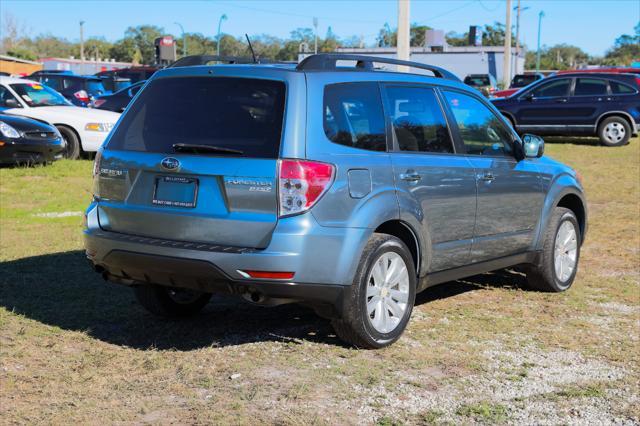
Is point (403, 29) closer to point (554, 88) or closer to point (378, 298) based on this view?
point (554, 88)

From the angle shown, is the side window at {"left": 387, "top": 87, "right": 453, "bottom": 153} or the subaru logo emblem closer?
the subaru logo emblem

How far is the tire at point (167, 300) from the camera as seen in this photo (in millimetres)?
6094

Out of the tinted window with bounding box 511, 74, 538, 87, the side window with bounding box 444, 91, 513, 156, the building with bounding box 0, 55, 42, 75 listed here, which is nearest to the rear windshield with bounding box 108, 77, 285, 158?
the side window with bounding box 444, 91, 513, 156

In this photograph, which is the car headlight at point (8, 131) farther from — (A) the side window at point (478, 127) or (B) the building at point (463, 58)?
(B) the building at point (463, 58)

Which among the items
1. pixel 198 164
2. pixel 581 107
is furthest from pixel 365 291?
pixel 581 107

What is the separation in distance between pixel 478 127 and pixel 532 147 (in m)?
0.56

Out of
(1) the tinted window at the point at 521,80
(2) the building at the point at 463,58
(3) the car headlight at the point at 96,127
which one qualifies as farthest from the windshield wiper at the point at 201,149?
(2) the building at the point at 463,58

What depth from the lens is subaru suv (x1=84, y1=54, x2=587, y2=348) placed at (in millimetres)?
4891

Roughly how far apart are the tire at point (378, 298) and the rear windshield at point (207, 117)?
93 cm

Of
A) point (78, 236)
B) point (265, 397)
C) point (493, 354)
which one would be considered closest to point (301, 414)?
point (265, 397)

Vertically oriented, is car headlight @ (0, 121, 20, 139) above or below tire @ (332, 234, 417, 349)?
above

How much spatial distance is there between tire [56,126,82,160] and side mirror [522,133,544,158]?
11260 millimetres

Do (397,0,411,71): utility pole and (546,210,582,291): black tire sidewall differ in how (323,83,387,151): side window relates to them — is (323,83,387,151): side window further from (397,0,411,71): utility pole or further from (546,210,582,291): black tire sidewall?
(397,0,411,71): utility pole

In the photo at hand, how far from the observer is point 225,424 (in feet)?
13.7
